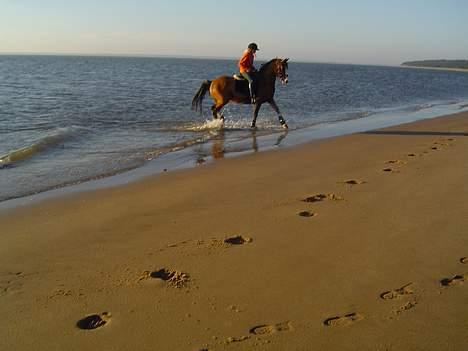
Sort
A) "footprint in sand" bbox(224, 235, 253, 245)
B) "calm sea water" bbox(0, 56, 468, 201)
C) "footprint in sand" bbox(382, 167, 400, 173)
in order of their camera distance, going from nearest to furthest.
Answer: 1. "footprint in sand" bbox(224, 235, 253, 245)
2. "footprint in sand" bbox(382, 167, 400, 173)
3. "calm sea water" bbox(0, 56, 468, 201)

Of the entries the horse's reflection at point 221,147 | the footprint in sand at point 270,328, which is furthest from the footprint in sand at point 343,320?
the horse's reflection at point 221,147

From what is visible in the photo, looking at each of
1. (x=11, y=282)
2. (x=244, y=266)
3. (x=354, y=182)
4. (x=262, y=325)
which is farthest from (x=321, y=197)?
(x=11, y=282)

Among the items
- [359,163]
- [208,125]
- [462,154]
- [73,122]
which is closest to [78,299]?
[359,163]

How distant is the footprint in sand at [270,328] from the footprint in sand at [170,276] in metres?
0.78

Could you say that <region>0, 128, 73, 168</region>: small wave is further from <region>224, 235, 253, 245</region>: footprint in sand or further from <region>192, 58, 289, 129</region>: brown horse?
<region>224, 235, 253, 245</region>: footprint in sand

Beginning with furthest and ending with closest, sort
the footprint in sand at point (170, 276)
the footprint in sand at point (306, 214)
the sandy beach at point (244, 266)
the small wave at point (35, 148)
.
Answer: the small wave at point (35, 148) < the footprint in sand at point (306, 214) < the footprint in sand at point (170, 276) < the sandy beach at point (244, 266)

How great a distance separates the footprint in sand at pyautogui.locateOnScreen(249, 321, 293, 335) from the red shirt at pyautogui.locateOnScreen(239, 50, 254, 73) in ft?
35.7

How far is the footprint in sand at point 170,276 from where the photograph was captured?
3383mm

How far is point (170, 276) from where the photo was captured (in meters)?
3.50

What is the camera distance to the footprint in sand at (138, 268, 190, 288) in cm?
338

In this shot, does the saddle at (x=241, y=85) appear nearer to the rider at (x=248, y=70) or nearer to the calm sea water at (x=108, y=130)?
the rider at (x=248, y=70)

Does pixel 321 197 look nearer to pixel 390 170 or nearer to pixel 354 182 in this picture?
pixel 354 182

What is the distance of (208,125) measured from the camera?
13211 mm

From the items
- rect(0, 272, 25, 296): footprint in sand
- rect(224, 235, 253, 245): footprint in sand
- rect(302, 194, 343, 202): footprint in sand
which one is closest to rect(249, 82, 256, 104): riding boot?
rect(302, 194, 343, 202): footprint in sand
